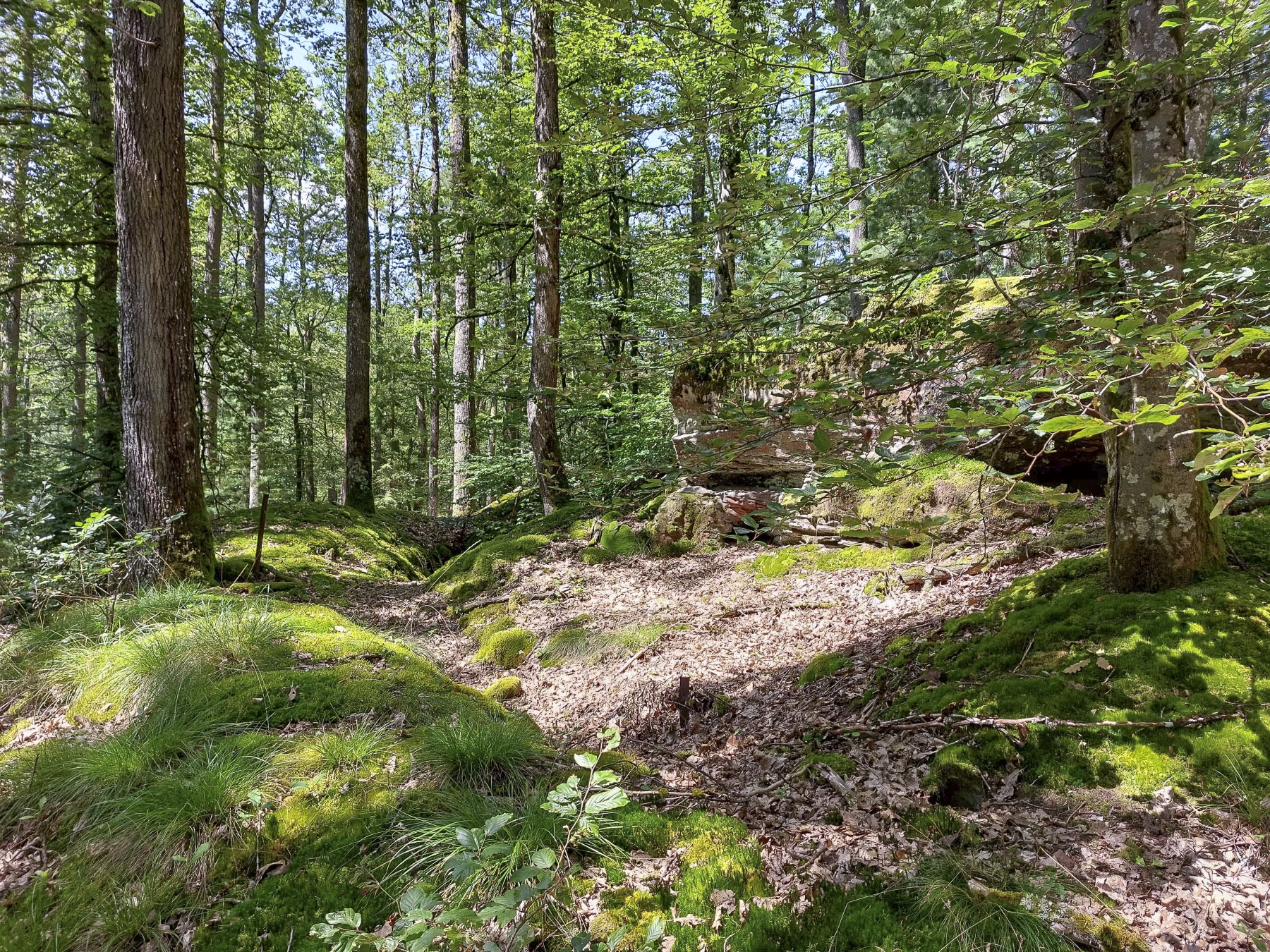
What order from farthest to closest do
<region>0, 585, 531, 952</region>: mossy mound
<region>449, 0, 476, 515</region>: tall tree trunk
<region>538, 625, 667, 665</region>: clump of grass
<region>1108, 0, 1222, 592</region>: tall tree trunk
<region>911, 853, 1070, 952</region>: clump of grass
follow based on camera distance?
<region>449, 0, 476, 515</region>: tall tree trunk < <region>538, 625, 667, 665</region>: clump of grass < <region>1108, 0, 1222, 592</region>: tall tree trunk < <region>0, 585, 531, 952</region>: mossy mound < <region>911, 853, 1070, 952</region>: clump of grass

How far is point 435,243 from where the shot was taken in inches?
381

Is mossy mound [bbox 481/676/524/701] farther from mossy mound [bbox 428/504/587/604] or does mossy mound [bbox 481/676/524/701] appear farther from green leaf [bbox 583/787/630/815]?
green leaf [bbox 583/787/630/815]

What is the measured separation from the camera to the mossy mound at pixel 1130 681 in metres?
2.38

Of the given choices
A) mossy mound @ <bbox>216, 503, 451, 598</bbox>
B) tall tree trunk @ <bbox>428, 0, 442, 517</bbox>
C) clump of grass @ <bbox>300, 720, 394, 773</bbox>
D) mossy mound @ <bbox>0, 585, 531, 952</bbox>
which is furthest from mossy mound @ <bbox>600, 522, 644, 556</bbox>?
clump of grass @ <bbox>300, 720, 394, 773</bbox>

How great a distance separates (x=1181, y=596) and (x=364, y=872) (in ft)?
13.2

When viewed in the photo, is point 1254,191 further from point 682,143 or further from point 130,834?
point 130,834

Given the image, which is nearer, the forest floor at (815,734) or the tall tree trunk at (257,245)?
the forest floor at (815,734)

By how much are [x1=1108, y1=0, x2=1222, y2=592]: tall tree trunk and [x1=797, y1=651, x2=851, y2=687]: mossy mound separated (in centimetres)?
171

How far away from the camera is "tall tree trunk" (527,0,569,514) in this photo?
8242mm

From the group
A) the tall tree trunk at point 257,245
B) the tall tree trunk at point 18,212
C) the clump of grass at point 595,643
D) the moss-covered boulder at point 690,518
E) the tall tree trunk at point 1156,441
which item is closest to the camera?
the tall tree trunk at point 1156,441

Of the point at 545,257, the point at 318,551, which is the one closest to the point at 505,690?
the point at 318,551

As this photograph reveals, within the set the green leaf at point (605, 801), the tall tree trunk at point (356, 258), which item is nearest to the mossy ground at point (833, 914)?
the green leaf at point (605, 801)

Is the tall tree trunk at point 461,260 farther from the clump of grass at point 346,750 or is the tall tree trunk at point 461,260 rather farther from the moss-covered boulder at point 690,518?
the clump of grass at point 346,750

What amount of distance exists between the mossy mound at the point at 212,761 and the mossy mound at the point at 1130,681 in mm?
2510
